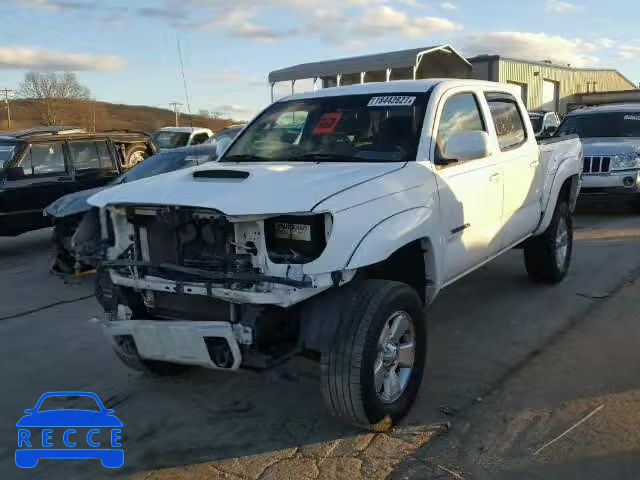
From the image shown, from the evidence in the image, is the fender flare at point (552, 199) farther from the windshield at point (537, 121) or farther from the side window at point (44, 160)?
the windshield at point (537, 121)

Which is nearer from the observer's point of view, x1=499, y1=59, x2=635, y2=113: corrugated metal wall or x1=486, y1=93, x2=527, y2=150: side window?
x1=486, y1=93, x2=527, y2=150: side window

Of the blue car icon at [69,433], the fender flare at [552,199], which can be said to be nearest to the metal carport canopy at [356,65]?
the fender flare at [552,199]

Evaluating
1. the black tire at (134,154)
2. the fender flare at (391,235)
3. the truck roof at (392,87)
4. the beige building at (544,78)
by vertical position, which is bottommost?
the fender flare at (391,235)

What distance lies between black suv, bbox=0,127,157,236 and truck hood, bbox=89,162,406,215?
5658 mm

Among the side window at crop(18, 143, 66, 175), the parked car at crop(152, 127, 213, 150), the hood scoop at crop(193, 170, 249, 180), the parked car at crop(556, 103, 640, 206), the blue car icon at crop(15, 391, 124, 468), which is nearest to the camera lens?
the blue car icon at crop(15, 391, 124, 468)

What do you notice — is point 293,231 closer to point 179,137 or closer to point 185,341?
point 185,341

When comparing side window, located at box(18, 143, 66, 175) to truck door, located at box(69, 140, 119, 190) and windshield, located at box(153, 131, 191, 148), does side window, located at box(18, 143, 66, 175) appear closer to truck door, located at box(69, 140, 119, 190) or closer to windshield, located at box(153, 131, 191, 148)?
truck door, located at box(69, 140, 119, 190)

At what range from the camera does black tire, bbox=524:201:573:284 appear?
620 centimetres

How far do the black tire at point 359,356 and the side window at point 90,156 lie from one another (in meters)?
7.52

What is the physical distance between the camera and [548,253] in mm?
6203

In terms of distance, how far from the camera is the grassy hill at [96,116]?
6675cm

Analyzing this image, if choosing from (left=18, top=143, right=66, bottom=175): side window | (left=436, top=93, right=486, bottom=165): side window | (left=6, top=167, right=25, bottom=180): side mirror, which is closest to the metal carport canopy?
(left=18, top=143, right=66, bottom=175): side window

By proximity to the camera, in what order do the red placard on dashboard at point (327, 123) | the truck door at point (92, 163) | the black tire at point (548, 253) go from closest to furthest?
the red placard on dashboard at point (327, 123)
the black tire at point (548, 253)
the truck door at point (92, 163)

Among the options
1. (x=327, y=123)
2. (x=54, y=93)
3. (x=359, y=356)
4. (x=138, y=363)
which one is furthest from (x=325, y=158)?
(x=54, y=93)
